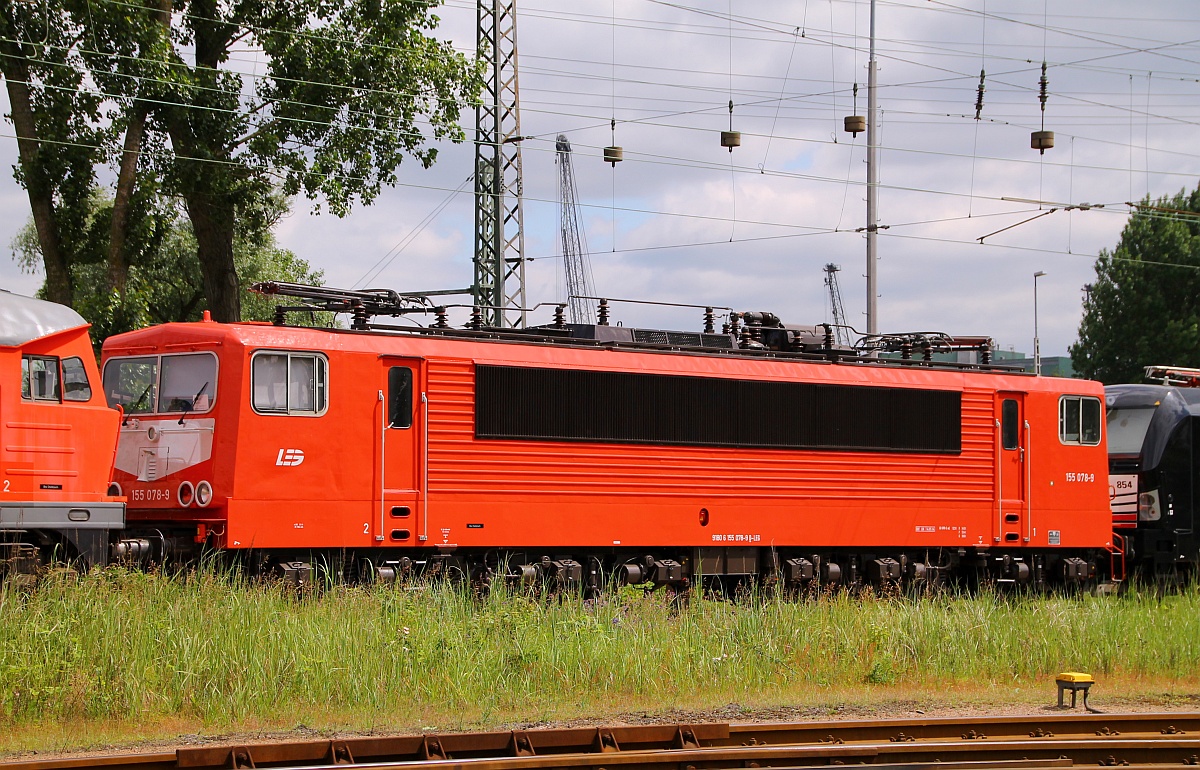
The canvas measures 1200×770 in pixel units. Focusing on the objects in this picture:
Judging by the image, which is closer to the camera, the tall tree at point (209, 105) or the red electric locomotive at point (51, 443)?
the red electric locomotive at point (51, 443)

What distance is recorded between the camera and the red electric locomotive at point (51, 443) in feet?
43.9

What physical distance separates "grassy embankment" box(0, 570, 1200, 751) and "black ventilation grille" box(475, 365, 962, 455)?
2918 millimetres

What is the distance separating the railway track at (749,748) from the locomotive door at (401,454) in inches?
264

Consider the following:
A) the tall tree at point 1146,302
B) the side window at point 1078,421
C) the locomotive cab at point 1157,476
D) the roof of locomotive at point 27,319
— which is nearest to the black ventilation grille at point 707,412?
the side window at point 1078,421

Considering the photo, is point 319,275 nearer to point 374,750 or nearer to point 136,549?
point 136,549

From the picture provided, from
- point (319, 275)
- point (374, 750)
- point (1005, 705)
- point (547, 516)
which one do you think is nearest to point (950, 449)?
point (547, 516)

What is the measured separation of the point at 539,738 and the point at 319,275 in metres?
37.0

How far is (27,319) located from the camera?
1368cm

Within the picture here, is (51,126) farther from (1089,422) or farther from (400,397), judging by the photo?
(1089,422)

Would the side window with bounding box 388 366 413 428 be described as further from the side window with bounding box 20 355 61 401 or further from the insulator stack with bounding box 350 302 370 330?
the side window with bounding box 20 355 61 401

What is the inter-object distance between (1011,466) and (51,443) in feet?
50.0

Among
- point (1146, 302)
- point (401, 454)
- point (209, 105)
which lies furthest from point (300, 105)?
point (1146, 302)

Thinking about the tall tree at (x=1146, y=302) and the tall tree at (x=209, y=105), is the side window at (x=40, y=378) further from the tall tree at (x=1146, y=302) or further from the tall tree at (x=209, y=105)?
the tall tree at (x=1146, y=302)

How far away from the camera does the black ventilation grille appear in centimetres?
1717
